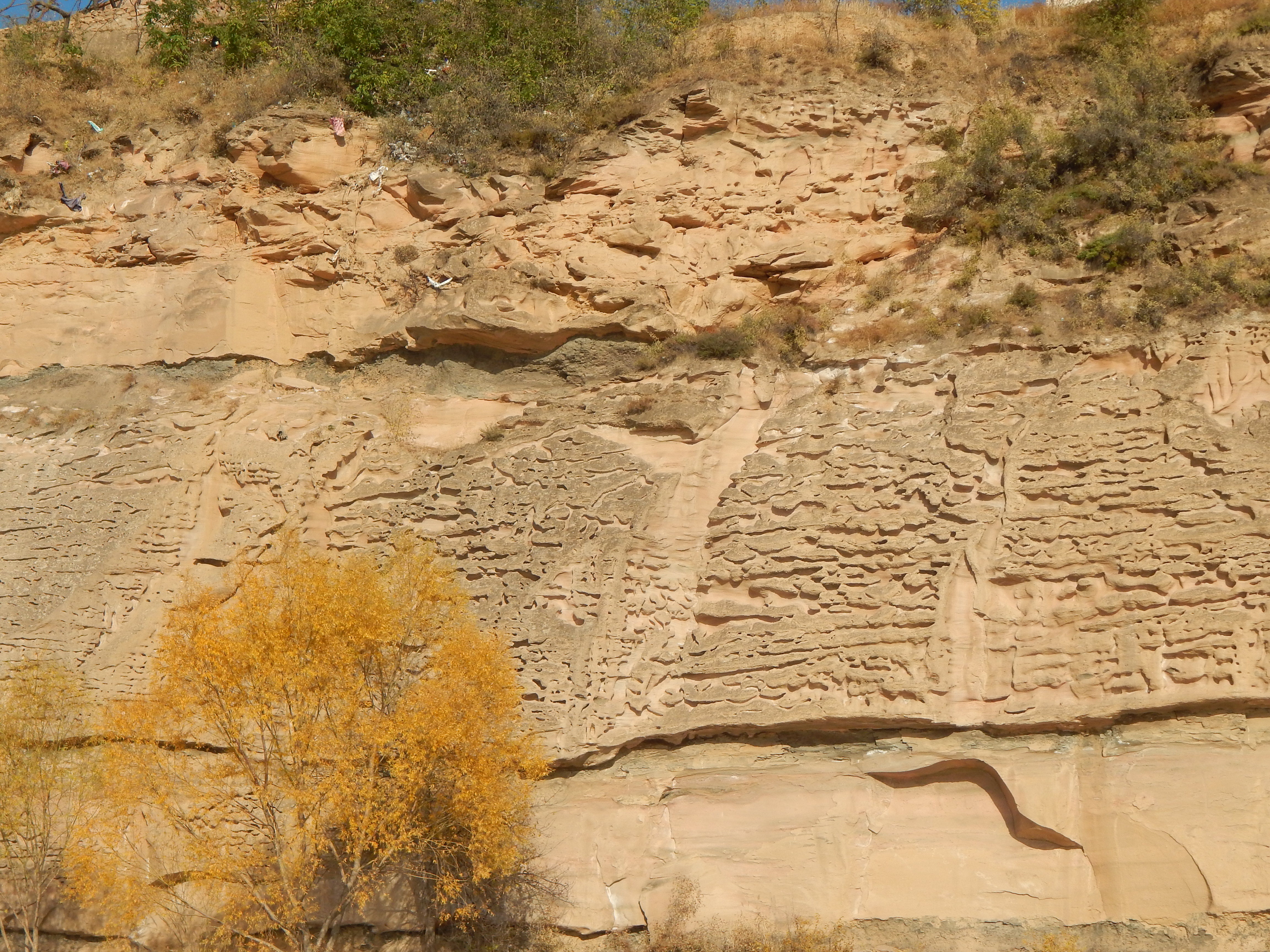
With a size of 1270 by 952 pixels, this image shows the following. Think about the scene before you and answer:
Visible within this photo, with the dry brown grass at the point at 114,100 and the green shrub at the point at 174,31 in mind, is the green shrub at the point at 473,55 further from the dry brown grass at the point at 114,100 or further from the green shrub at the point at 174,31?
the dry brown grass at the point at 114,100

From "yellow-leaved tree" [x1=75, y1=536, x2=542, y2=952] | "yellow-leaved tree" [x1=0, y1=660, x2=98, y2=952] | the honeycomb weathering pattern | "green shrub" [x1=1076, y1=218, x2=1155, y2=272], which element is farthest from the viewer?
"green shrub" [x1=1076, y1=218, x2=1155, y2=272]

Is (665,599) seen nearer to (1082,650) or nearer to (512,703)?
(512,703)

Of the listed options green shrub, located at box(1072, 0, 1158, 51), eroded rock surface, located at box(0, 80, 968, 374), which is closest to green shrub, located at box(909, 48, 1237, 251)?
green shrub, located at box(1072, 0, 1158, 51)

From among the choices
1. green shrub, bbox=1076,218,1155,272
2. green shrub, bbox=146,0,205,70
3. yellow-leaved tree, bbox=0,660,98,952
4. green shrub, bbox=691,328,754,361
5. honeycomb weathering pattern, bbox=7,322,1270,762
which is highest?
green shrub, bbox=146,0,205,70

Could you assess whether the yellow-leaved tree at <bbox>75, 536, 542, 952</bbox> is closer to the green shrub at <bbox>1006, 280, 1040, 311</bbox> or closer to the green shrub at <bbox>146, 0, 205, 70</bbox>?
the green shrub at <bbox>1006, 280, 1040, 311</bbox>

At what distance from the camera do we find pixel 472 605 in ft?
30.9

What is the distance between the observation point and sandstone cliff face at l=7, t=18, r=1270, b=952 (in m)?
7.99

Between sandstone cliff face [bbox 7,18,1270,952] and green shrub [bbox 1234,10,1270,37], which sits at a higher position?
green shrub [bbox 1234,10,1270,37]

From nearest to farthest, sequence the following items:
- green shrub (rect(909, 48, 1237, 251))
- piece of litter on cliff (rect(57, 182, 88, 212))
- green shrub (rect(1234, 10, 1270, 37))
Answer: green shrub (rect(909, 48, 1237, 251)), green shrub (rect(1234, 10, 1270, 37)), piece of litter on cliff (rect(57, 182, 88, 212))

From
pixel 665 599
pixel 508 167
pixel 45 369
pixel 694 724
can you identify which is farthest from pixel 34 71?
pixel 694 724

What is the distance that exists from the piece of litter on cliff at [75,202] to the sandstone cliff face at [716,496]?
0.31ft

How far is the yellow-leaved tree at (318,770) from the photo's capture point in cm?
770

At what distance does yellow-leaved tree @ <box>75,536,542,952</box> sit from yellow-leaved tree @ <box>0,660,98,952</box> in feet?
1.36

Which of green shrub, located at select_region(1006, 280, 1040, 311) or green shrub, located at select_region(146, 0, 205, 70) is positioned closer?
green shrub, located at select_region(1006, 280, 1040, 311)
